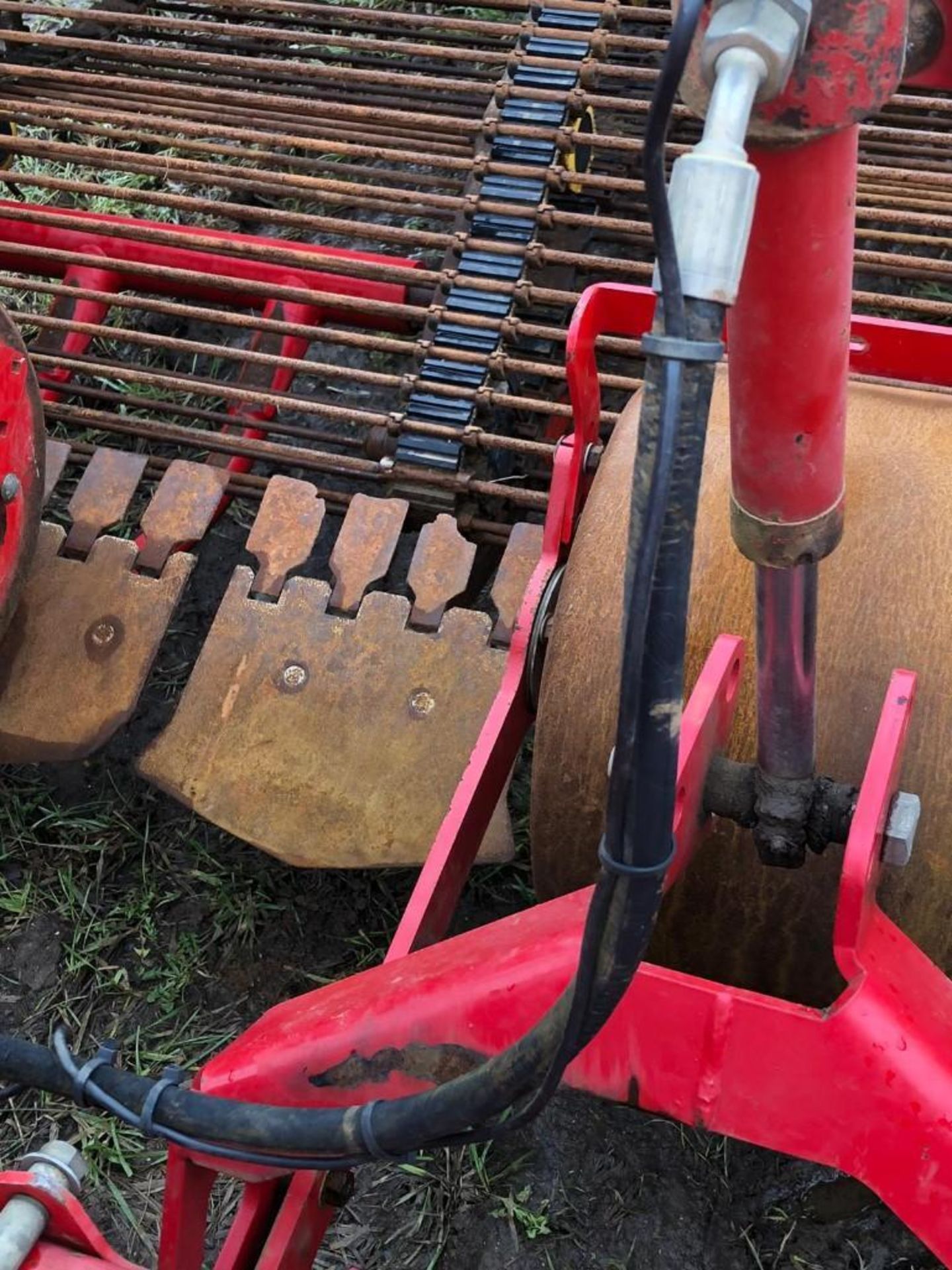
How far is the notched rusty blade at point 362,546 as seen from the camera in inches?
105

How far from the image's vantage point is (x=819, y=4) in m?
0.95

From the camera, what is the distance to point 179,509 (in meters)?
2.83

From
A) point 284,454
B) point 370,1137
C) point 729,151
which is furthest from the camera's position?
point 284,454

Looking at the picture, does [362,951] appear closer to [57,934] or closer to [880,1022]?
[57,934]

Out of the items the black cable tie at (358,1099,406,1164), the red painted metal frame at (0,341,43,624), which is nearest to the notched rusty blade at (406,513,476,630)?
the red painted metal frame at (0,341,43,624)

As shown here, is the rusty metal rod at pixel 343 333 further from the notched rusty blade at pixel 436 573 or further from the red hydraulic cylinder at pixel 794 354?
the red hydraulic cylinder at pixel 794 354

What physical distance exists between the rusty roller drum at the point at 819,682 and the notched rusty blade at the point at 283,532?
0.82m

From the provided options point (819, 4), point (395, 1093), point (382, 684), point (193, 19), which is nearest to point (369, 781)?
point (382, 684)

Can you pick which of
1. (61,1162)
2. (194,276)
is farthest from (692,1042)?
(194,276)

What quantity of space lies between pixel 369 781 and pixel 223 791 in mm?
280

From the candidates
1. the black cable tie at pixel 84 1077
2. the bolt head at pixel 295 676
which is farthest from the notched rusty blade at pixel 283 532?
the black cable tie at pixel 84 1077

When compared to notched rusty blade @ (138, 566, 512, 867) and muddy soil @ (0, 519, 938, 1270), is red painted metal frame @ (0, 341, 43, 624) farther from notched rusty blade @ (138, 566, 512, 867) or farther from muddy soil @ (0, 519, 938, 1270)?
muddy soil @ (0, 519, 938, 1270)

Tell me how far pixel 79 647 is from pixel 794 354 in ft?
6.34

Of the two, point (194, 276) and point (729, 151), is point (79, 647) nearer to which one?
point (194, 276)
